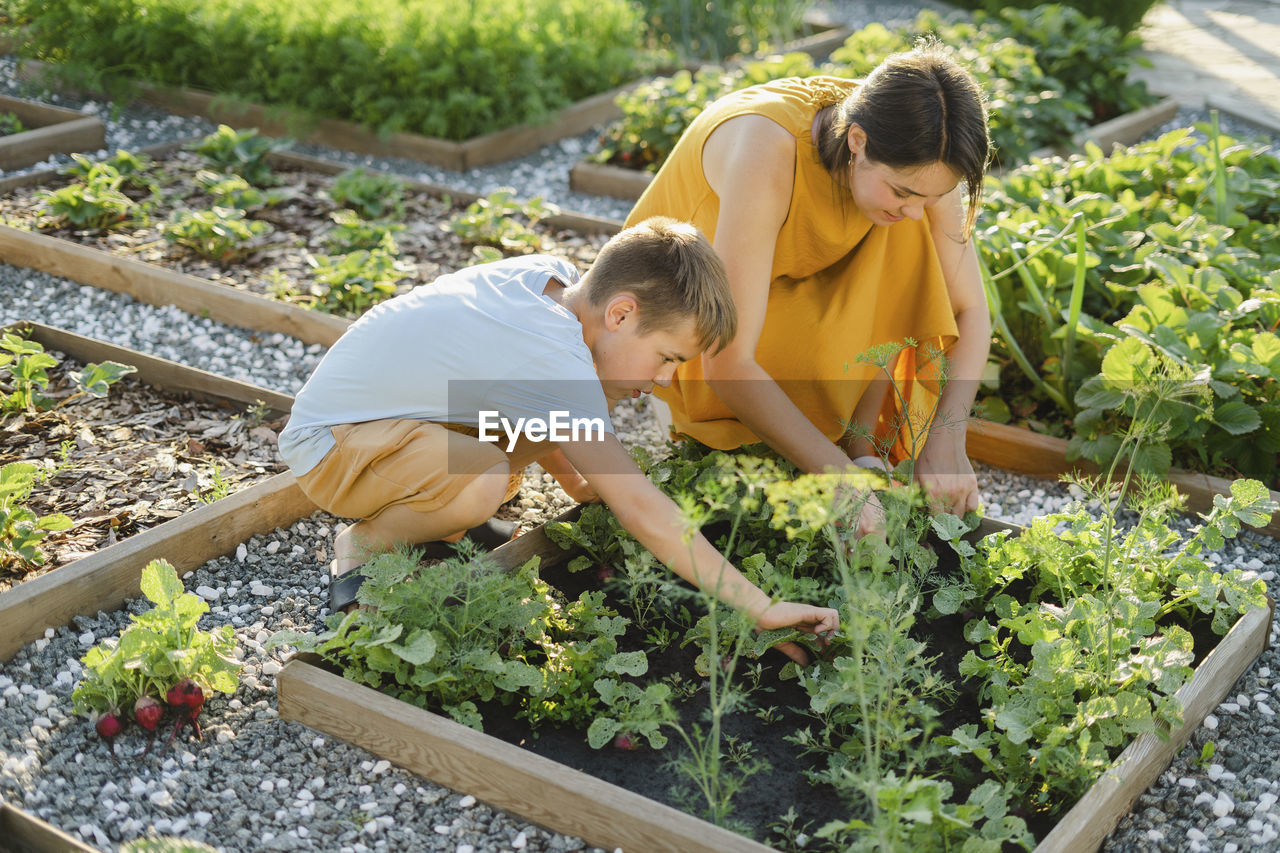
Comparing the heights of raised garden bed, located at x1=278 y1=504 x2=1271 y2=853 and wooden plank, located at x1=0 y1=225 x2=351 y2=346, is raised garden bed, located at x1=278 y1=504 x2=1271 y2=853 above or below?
below

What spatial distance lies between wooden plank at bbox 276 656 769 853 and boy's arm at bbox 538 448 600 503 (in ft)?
2.46

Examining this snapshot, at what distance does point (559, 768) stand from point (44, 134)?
Result: 4.12m

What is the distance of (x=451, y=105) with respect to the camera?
498 cm

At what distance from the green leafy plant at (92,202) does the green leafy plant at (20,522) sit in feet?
6.49

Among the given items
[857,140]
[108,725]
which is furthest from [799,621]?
[108,725]

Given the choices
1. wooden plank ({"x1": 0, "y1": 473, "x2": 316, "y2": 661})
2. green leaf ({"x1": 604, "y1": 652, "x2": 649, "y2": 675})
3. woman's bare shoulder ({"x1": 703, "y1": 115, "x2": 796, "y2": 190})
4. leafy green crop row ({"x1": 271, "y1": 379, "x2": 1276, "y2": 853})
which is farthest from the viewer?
woman's bare shoulder ({"x1": 703, "y1": 115, "x2": 796, "y2": 190})

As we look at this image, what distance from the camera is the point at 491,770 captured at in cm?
181

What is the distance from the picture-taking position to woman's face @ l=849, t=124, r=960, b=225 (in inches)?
85.5

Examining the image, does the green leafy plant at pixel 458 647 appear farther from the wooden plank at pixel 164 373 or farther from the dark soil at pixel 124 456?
the wooden plank at pixel 164 373

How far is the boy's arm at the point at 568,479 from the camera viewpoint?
2.53 m

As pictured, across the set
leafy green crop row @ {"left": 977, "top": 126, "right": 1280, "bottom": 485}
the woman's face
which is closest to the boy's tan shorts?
the woman's face

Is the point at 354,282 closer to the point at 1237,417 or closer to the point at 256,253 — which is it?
the point at 256,253

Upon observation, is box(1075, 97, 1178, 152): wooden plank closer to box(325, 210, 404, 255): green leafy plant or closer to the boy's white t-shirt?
box(325, 210, 404, 255): green leafy plant

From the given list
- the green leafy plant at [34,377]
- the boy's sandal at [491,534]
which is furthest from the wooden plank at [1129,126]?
the green leafy plant at [34,377]
